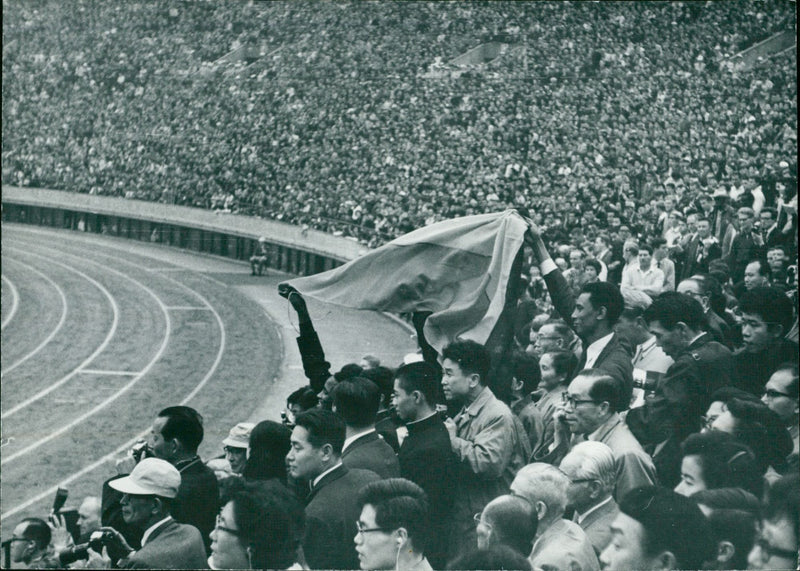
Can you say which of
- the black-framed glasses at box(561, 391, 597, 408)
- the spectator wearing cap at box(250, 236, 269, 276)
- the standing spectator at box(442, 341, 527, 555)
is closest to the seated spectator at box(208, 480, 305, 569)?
the standing spectator at box(442, 341, 527, 555)

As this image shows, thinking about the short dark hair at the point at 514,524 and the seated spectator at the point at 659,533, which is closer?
the seated spectator at the point at 659,533

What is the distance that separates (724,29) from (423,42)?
5.35 m

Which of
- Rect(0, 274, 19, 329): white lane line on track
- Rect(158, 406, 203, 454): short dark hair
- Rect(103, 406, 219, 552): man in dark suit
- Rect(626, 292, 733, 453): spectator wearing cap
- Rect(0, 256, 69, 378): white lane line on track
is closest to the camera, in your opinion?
Rect(103, 406, 219, 552): man in dark suit

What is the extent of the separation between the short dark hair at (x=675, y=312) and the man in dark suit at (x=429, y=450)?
1.29 m

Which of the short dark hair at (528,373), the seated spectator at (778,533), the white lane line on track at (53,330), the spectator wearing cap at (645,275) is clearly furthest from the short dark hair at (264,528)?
the white lane line on track at (53,330)

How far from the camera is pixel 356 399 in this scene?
461cm

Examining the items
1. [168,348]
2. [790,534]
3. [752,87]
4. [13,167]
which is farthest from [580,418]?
[13,167]

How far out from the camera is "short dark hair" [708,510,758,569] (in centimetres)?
343

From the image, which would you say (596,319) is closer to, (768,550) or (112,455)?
(768,550)

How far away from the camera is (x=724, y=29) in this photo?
12.1 meters

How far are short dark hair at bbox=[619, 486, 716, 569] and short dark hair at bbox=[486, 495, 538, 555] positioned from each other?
1.19 feet

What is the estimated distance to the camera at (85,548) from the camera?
4117 mm

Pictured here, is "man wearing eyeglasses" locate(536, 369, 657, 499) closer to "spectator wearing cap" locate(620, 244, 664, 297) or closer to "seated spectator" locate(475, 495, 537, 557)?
"seated spectator" locate(475, 495, 537, 557)

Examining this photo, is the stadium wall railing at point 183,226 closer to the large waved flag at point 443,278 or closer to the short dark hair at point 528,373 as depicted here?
the large waved flag at point 443,278
